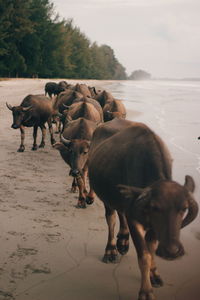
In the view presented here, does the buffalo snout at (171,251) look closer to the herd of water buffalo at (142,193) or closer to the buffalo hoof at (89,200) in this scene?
the herd of water buffalo at (142,193)

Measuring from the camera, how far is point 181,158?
1203 centimetres

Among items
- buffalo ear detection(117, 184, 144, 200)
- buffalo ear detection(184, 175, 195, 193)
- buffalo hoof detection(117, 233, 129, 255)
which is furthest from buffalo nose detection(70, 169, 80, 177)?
buffalo ear detection(184, 175, 195, 193)

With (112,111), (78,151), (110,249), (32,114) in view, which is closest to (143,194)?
(110,249)

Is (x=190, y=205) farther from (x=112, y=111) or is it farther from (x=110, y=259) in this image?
(x=112, y=111)

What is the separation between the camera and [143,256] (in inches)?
163

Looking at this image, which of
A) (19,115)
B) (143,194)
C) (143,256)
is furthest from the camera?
(19,115)

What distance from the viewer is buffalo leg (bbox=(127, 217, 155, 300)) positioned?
4.09 meters

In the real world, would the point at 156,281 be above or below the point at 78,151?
below

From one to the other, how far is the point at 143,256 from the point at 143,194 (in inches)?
38.5

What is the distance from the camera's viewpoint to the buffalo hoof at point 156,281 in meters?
4.53

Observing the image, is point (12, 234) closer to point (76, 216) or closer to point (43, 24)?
point (76, 216)

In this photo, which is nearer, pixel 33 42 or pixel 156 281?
pixel 156 281

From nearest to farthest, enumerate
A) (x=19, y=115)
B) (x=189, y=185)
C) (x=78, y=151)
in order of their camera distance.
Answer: (x=189, y=185) < (x=78, y=151) < (x=19, y=115)

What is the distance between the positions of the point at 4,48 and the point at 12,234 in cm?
5353
